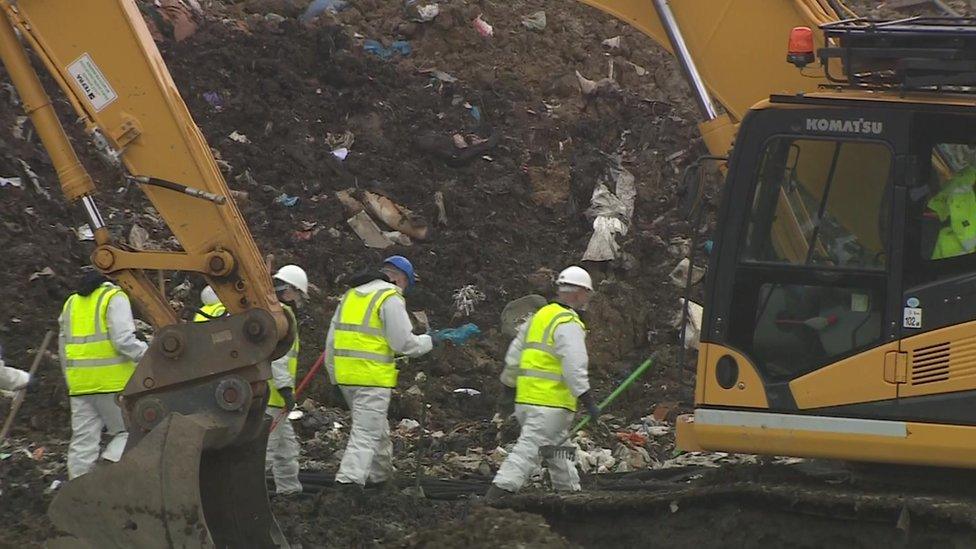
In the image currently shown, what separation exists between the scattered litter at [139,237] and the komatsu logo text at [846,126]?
9.14m

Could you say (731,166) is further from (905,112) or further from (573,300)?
(573,300)

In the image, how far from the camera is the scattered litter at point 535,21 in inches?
755

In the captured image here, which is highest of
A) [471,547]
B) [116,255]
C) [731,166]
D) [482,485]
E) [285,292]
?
[731,166]

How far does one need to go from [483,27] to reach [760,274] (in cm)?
1208

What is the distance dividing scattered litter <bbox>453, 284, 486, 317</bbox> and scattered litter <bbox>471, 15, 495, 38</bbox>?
4.56m

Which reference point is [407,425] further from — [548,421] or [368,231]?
[548,421]

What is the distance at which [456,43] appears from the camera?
18.7 metres

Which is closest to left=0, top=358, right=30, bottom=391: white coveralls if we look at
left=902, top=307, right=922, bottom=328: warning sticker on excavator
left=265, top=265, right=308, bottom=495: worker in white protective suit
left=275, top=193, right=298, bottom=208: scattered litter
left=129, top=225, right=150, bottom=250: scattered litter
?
left=265, top=265, right=308, bottom=495: worker in white protective suit

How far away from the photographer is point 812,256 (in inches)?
284

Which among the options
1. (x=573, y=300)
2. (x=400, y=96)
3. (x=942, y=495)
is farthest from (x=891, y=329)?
(x=400, y=96)

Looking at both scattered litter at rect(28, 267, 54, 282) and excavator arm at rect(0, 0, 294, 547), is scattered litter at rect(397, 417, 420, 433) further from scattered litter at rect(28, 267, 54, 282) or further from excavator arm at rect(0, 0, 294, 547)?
excavator arm at rect(0, 0, 294, 547)

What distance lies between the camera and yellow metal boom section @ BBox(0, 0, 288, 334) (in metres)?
7.95

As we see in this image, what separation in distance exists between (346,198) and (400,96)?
196cm

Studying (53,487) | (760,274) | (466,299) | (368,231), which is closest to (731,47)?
(760,274)
